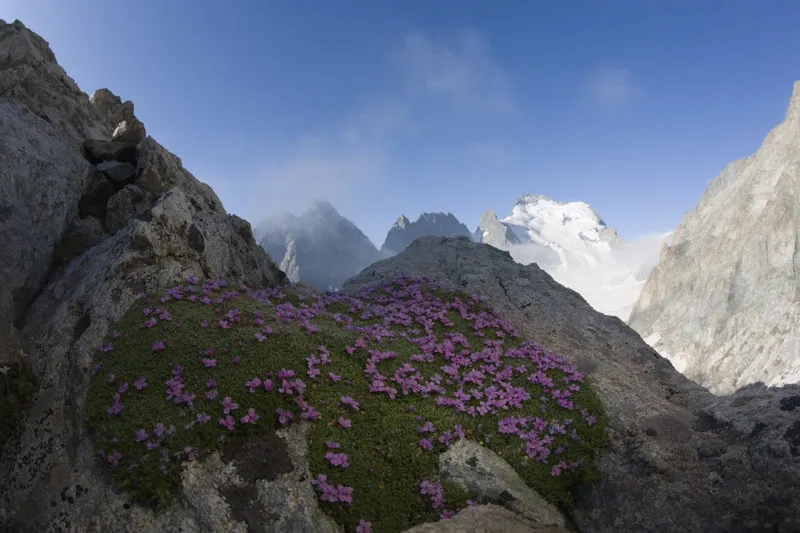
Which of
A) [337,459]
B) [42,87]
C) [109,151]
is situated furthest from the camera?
[109,151]

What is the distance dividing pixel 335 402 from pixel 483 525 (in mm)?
4871

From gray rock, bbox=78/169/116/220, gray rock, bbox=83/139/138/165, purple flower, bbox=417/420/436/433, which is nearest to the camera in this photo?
purple flower, bbox=417/420/436/433

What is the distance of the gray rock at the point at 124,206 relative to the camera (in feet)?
59.5

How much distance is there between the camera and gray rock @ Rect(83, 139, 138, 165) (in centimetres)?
1988

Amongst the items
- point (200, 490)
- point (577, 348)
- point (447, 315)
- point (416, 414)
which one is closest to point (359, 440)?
point (416, 414)

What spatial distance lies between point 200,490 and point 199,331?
416 cm

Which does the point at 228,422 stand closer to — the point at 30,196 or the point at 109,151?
the point at 30,196

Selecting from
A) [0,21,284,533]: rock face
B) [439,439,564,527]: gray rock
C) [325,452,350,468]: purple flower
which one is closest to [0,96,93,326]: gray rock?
[0,21,284,533]: rock face

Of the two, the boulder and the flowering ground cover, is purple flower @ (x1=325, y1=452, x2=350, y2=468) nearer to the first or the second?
the flowering ground cover

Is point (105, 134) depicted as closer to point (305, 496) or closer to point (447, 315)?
point (447, 315)

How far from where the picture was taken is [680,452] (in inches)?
420

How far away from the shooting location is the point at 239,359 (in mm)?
11250

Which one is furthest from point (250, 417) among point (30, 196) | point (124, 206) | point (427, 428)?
point (124, 206)

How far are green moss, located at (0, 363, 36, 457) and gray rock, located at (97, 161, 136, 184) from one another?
1028cm
